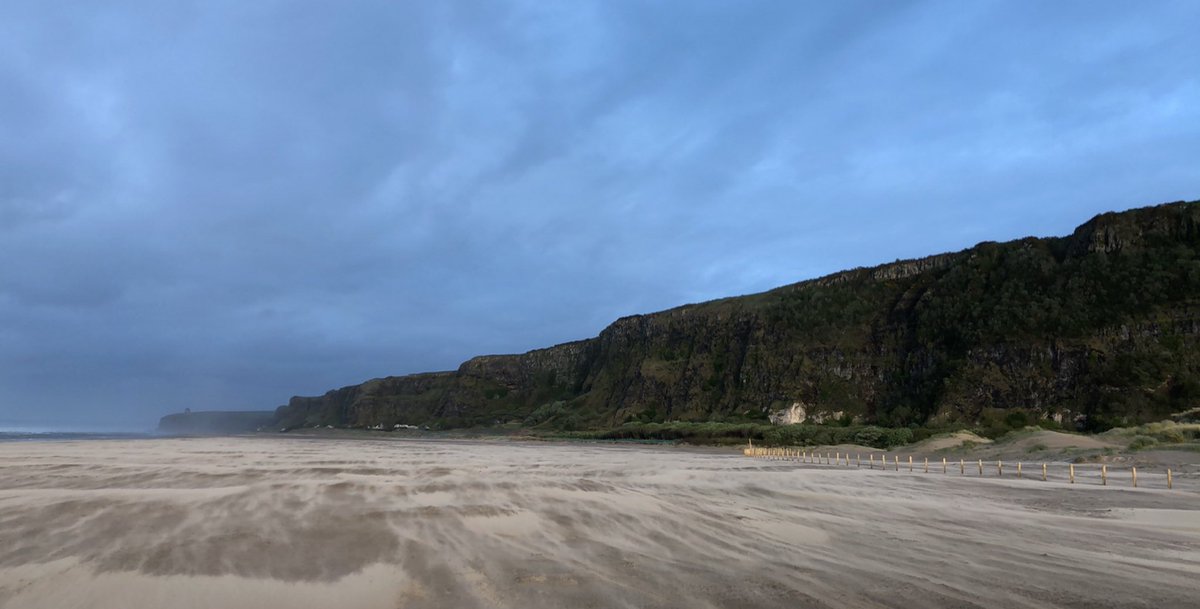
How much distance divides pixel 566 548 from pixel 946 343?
82487 millimetres

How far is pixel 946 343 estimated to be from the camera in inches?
3140

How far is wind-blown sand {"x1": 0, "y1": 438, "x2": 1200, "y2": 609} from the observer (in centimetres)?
748

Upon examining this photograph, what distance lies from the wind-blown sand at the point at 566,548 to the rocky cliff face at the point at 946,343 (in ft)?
172

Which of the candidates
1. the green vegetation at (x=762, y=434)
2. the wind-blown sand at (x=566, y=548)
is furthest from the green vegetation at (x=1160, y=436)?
the wind-blown sand at (x=566, y=548)

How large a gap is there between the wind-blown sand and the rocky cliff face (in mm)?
52446

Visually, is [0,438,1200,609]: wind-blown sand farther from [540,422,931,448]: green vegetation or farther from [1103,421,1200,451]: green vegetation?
[540,422,931,448]: green vegetation

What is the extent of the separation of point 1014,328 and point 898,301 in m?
20.3

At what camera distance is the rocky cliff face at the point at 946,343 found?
199 feet

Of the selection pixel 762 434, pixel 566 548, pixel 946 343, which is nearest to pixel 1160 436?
pixel 762 434

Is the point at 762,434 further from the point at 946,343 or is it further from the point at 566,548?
the point at 566,548

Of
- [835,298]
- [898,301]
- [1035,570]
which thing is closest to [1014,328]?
[898,301]

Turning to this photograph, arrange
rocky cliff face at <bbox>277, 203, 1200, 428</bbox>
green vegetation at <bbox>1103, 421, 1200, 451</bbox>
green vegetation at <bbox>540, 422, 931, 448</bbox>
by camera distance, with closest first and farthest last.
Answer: green vegetation at <bbox>1103, 421, 1200, 451</bbox> < rocky cliff face at <bbox>277, 203, 1200, 428</bbox> < green vegetation at <bbox>540, 422, 931, 448</bbox>

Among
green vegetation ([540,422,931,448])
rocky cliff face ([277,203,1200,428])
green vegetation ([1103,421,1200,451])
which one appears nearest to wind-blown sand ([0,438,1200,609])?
green vegetation ([1103,421,1200,451])

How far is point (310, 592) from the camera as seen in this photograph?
744 centimetres
